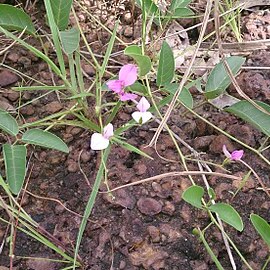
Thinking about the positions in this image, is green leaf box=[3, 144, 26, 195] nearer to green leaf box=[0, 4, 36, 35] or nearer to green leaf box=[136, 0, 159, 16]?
green leaf box=[0, 4, 36, 35]

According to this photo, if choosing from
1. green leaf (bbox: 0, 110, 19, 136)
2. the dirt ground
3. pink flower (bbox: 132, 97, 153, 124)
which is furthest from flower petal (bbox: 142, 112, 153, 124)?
green leaf (bbox: 0, 110, 19, 136)

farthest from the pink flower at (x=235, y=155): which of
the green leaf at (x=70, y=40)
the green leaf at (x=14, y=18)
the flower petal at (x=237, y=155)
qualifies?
the green leaf at (x=14, y=18)

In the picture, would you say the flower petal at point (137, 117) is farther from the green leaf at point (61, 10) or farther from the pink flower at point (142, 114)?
the green leaf at point (61, 10)

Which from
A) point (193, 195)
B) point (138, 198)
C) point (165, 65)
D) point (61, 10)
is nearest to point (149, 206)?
point (138, 198)

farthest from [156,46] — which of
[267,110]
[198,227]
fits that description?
[198,227]

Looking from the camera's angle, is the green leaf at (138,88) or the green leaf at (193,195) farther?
the green leaf at (138,88)
